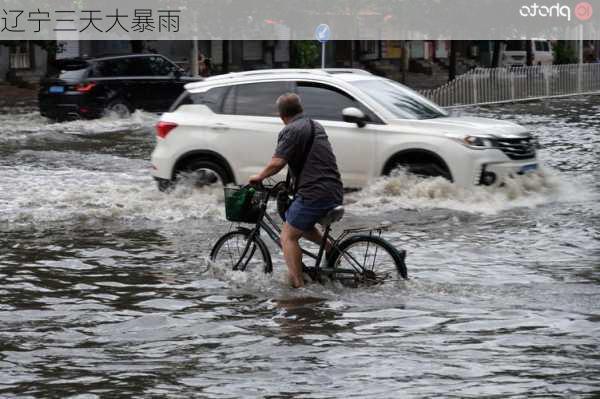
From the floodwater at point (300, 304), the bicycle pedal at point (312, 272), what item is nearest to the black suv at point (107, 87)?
the floodwater at point (300, 304)

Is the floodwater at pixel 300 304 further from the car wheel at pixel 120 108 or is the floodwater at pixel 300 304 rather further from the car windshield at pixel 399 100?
the car wheel at pixel 120 108

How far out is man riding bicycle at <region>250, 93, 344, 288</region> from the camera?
9078mm

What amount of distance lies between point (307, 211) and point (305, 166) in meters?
0.35

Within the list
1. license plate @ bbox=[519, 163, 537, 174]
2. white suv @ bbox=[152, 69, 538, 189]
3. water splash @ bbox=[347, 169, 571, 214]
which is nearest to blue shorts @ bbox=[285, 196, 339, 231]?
water splash @ bbox=[347, 169, 571, 214]

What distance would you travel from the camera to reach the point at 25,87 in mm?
41625

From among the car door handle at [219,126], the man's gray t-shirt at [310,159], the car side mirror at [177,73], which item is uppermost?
the car side mirror at [177,73]

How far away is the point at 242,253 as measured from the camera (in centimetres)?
998

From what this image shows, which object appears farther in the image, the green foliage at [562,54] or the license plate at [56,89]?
the green foliage at [562,54]

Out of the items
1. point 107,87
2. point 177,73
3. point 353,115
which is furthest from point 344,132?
point 177,73

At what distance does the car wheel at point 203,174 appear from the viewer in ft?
48.7

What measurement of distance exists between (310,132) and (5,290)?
2.96 m

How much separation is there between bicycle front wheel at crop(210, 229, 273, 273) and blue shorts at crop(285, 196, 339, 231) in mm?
628

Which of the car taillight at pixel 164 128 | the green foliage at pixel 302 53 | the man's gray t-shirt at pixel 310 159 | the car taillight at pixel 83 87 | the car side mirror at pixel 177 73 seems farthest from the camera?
the green foliage at pixel 302 53

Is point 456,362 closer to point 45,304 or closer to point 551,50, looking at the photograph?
point 45,304
